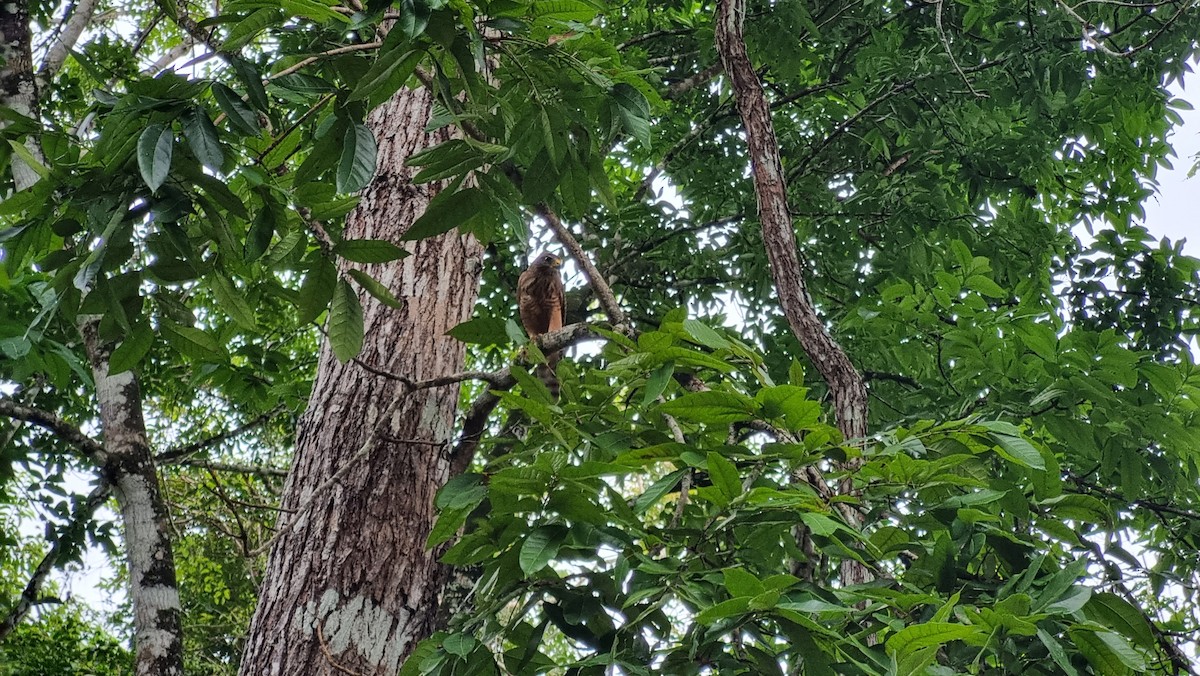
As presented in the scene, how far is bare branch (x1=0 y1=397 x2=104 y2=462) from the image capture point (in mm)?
2824

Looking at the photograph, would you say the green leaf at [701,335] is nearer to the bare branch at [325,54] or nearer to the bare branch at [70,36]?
the bare branch at [325,54]

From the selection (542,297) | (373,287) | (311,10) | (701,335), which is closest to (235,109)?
(311,10)

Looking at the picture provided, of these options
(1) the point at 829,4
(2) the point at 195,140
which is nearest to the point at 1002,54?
(1) the point at 829,4

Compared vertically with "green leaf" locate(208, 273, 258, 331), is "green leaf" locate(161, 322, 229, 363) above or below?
below

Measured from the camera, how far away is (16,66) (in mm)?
3207

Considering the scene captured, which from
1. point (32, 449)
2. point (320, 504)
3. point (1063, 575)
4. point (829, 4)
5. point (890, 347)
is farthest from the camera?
point (829, 4)

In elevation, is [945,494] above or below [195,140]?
below

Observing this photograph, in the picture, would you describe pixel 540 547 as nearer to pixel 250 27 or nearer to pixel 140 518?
pixel 250 27

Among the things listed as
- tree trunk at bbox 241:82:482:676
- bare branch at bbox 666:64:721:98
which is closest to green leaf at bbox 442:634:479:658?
tree trunk at bbox 241:82:482:676

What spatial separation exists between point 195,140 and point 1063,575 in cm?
150

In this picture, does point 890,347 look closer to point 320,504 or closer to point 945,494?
point 945,494

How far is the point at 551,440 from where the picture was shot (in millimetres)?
1868

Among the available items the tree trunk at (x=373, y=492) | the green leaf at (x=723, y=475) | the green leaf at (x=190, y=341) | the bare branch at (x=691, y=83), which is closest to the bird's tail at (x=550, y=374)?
the tree trunk at (x=373, y=492)

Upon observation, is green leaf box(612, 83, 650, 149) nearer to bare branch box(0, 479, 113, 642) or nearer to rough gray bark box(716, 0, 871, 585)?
rough gray bark box(716, 0, 871, 585)
